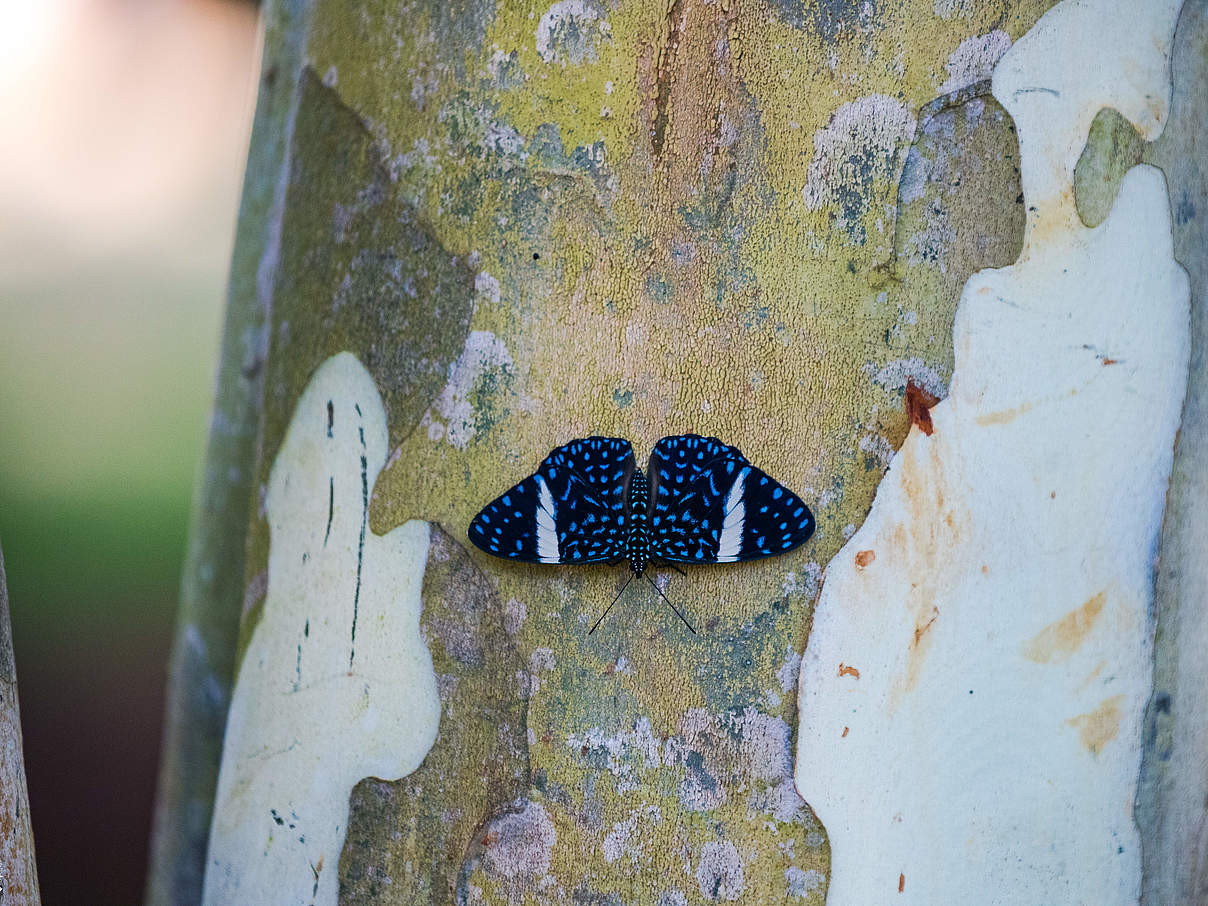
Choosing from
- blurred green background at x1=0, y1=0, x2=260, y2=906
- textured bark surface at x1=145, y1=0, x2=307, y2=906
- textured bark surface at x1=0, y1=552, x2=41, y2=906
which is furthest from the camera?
blurred green background at x1=0, y1=0, x2=260, y2=906

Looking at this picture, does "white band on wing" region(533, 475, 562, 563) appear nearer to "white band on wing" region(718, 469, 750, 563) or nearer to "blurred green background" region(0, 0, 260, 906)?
"white band on wing" region(718, 469, 750, 563)

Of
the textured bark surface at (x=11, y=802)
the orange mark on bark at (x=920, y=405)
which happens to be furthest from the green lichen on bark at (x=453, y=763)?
the orange mark on bark at (x=920, y=405)

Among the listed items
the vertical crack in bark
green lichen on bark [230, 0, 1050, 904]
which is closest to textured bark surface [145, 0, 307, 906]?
the vertical crack in bark

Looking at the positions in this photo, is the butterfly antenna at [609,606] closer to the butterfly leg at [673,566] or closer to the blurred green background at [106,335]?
the butterfly leg at [673,566]

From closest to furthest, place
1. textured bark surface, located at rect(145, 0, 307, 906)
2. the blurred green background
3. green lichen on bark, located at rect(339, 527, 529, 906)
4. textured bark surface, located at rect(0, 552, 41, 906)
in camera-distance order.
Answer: textured bark surface, located at rect(0, 552, 41, 906), green lichen on bark, located at rect(339, 527, 529, 906), textured bark surface, located at rect(145, 0, 307, 906), the blurred green background

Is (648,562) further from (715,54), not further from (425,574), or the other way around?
(715,54)

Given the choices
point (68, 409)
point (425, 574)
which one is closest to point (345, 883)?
point (425, 574)
